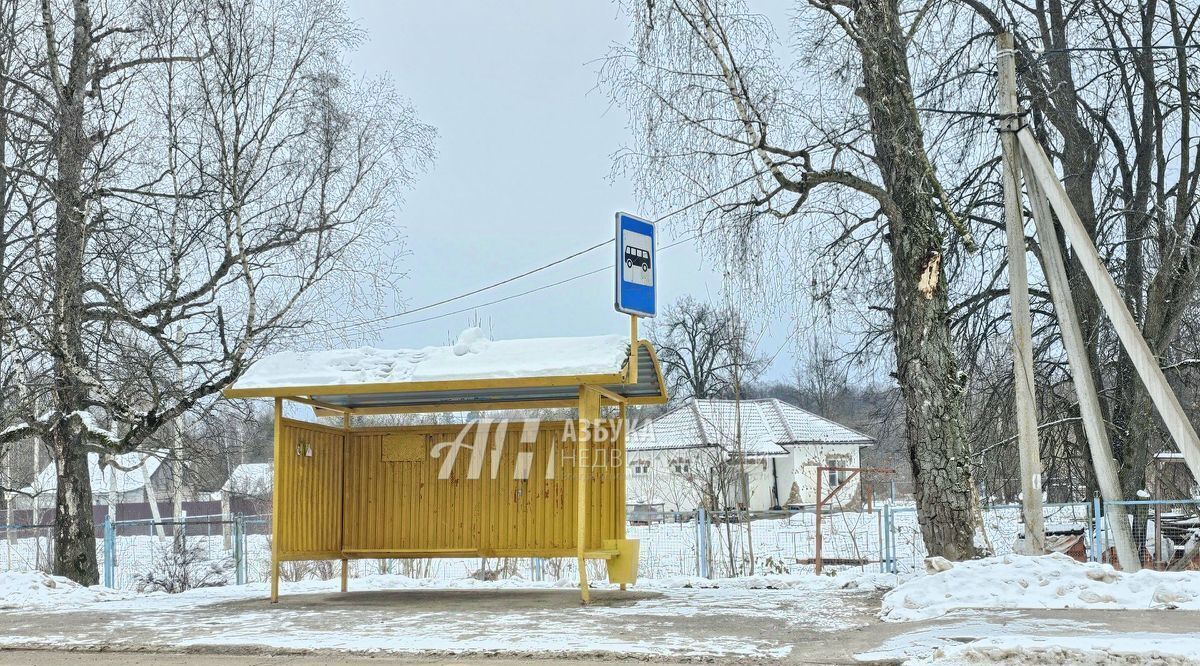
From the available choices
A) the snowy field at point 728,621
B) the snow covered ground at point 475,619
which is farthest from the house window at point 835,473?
the snowy field at point 728,621

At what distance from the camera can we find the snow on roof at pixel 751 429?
42.3m

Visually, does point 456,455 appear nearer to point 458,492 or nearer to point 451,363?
point 458,492

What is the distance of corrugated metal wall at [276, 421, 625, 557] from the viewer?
12383 millimetres

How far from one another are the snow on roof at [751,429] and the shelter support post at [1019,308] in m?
28.2

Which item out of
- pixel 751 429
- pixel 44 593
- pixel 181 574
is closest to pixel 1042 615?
pixel 44 593

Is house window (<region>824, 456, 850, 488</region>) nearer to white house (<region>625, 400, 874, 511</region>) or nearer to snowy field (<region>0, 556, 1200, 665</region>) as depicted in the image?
white house (<region>625, 400, 874, 511</region>)

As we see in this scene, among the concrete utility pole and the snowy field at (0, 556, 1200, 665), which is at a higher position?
the concrete utility pole

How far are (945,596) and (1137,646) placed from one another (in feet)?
8.58

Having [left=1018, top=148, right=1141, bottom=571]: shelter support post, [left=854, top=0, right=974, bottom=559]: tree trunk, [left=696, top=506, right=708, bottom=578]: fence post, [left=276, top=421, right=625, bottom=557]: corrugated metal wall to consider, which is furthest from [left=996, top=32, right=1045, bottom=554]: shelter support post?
[left=696, top=506, right=708, bottom=578]: fence post

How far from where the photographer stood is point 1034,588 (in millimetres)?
9406

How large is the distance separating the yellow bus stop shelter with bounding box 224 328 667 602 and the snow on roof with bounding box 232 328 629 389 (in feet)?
0.06

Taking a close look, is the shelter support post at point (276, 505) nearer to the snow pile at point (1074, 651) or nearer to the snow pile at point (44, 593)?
the snow pile at point (44, 593)

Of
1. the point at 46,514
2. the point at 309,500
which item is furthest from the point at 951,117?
the point at 46,514

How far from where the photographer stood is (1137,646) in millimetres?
6734
